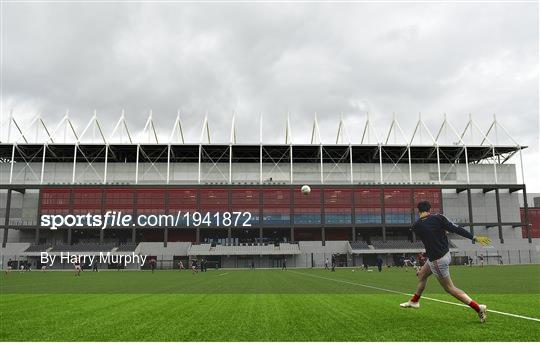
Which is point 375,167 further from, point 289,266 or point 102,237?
point 102,237

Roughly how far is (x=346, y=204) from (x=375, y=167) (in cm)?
1322

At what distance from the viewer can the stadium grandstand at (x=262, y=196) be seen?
85812mm

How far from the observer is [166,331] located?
8539 millimetres

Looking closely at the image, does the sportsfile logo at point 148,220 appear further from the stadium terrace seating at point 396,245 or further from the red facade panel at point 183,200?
the stadium terrace seating at point 396,245

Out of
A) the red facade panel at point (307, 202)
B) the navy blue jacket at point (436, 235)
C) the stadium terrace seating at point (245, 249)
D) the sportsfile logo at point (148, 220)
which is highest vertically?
the red facade panel at point (307, 202)

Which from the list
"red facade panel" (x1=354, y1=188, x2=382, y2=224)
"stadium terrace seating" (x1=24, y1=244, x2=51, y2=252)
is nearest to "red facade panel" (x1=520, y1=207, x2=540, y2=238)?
"red facade panel" (x1=354, y1=188, x2=382, y2=224)

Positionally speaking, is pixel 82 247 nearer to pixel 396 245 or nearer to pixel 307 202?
pixel 307 202

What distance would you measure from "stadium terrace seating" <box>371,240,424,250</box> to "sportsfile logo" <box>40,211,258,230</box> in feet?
79.5

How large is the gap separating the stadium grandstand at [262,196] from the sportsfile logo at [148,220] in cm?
62

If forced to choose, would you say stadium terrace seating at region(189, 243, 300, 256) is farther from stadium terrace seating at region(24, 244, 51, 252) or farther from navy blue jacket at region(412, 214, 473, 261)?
navy blue jacket at region(412, 214, 473, 261)

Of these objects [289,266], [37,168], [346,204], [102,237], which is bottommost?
[289,266]

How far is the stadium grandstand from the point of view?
3378 inches

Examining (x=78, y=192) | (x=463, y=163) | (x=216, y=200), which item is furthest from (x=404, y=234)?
(x=78, y=192)

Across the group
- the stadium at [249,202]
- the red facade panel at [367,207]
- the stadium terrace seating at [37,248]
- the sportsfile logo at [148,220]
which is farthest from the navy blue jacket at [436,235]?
the stadium terrace seating at [37,248]
